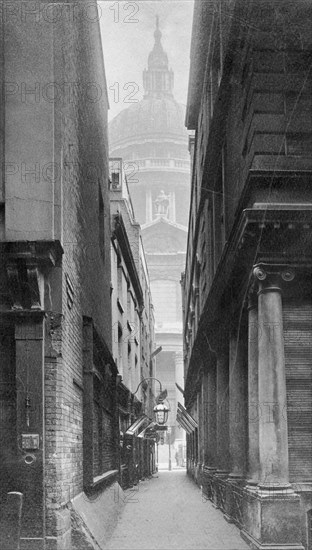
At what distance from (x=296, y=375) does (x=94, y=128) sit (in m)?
7.62

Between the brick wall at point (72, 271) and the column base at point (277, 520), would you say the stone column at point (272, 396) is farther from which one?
the brick wall at point (72, 271)

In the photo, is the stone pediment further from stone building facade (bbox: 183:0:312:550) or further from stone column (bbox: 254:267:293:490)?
stone column (bbox: 254:267:293:490)

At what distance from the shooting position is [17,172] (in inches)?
Result: 402

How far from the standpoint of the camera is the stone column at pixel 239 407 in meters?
15.8

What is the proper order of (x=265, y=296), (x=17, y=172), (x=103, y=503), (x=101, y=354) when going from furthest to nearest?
(x=101, y=354)
(x=103, y=503)
(x=265, y=296)
(x=17, y=172)

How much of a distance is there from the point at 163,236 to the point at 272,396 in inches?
3130

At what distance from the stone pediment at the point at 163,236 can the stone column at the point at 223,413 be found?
70.4m

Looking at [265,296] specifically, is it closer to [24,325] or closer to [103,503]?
[24,325]

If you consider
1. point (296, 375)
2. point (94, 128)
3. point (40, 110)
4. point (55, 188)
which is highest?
point (94, 128)

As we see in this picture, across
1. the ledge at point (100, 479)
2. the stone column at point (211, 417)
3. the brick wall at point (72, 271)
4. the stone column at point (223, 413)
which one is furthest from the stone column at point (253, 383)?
the stone column at point (211, 417)

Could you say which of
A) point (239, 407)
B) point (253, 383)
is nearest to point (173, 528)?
point (239, 407)

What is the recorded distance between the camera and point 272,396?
39.2 feet

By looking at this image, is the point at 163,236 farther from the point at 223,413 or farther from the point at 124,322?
the point at 223,413

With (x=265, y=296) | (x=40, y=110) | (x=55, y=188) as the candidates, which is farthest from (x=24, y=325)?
(x=265, y=296)
